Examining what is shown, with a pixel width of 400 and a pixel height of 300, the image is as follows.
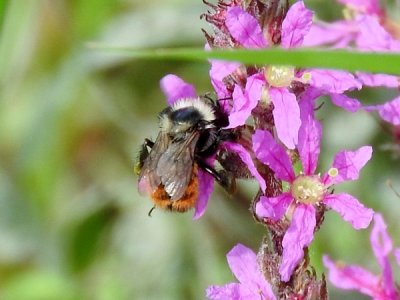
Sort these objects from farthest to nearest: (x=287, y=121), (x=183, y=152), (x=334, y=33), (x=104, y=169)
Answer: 1. (x=104, y=169)
2. (x=334, y=33)
3. (x=183, y=152)
4. (x=287, y=121)

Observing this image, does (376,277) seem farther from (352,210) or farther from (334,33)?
(334,33)

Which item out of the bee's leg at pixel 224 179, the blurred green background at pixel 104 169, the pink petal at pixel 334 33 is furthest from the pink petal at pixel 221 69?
the blurred green background at pixel 104 169

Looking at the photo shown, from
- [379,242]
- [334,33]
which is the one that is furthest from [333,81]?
[334,33]

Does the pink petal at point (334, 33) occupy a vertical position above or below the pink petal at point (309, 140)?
below

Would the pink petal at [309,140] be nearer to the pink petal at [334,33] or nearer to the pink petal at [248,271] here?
the pink petal at [248,271]

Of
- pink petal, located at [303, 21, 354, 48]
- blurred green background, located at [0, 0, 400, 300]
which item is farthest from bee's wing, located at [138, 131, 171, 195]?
blurred green background, located at [0, 0, 400, 300]

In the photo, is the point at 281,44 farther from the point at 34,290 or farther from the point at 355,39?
the point at 34,290
